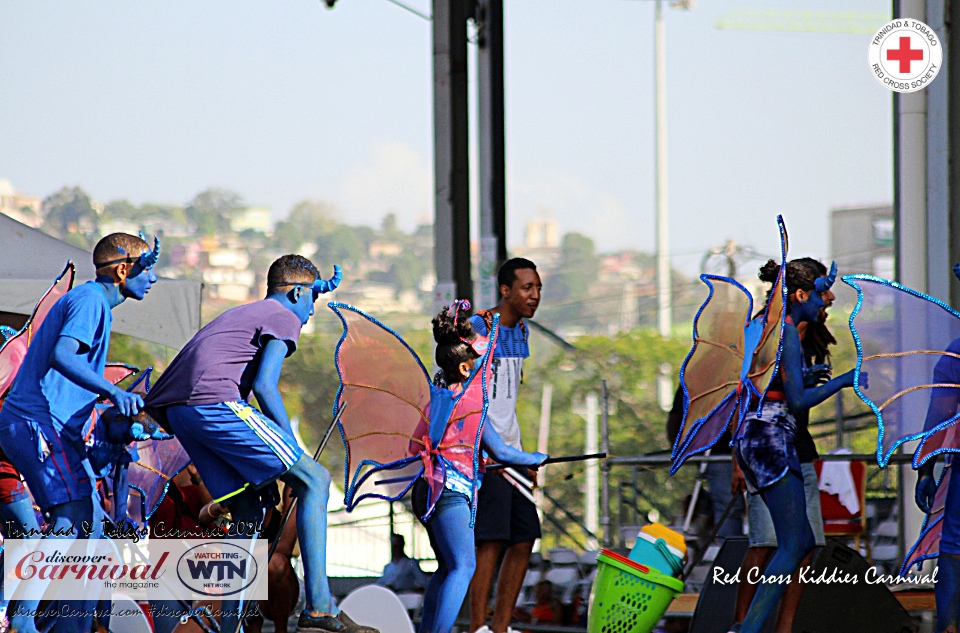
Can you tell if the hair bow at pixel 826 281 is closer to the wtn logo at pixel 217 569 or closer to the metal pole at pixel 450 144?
the wtn logo at pixel 217 569

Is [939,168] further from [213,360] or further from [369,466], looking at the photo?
[213,360]

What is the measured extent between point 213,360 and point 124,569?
42.7 inches

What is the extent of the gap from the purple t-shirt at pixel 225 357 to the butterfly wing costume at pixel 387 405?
0.62 metres

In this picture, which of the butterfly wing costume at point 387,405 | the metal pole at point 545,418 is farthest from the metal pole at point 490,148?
the metal pole at point 545,418

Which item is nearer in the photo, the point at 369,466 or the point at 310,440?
the point at 369,466

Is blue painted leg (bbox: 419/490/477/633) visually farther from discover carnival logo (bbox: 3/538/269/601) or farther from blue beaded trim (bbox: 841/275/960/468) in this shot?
blue beaded trim (bbox: 841/275/960/468)

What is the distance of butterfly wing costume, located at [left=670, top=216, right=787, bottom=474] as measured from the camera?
5895 millimetres

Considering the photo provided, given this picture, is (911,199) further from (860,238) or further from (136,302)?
(860,238)

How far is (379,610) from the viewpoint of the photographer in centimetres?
618

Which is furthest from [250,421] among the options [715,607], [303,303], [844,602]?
[844,602]

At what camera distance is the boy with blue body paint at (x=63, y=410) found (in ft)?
17.8

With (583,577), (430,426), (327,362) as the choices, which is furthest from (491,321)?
(327,362)

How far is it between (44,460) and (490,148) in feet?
18.5

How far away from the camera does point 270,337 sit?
5.50m
